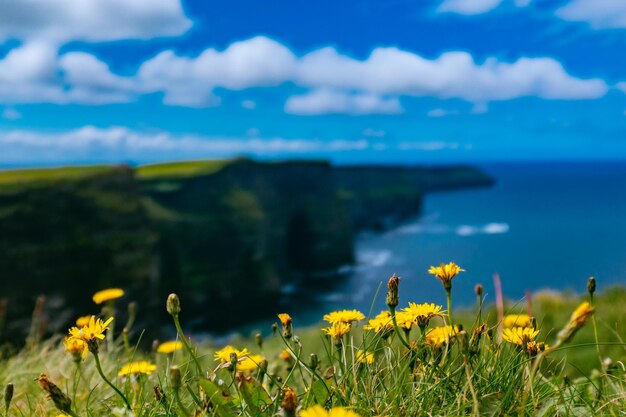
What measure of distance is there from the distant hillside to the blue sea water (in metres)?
7.75

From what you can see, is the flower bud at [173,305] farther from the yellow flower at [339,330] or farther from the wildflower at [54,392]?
the yellow flower at [339,330]

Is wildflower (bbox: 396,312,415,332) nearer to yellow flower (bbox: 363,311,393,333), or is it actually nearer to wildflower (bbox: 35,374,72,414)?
yellow flower (bbox: 363,311,393,333)

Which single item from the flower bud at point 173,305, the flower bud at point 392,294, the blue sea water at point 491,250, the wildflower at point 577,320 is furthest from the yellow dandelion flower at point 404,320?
the blue sea water at point 491,250

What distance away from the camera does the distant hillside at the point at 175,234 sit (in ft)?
170

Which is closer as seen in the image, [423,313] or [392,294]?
[392,294]

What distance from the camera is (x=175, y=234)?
7219 centimetres

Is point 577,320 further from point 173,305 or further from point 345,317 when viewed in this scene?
point 173,305

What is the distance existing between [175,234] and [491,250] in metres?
50.1

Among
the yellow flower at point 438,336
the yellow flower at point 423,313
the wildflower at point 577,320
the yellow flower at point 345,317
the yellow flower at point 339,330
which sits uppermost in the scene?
the wildflower at point 577,320

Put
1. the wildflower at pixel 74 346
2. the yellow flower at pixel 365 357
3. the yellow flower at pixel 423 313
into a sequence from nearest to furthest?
the wildflower at pixel 74 346 → the yellow flower at pixel 423 313 → the yellow flower at pixel 365 357

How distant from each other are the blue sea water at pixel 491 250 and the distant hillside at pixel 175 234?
7.75 m

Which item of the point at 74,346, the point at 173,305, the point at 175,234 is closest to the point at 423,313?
the point at 173,305

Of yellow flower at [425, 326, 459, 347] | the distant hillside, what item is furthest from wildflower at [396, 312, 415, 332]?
the distant hillside

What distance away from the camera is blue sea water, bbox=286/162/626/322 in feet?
241
